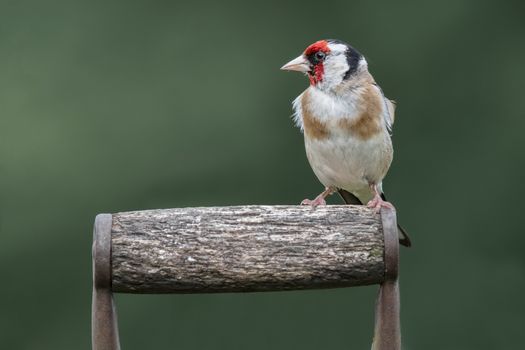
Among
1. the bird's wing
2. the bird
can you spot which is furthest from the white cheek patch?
the bird's wing

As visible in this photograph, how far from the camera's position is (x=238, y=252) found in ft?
6.28

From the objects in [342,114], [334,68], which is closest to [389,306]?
[342,114]

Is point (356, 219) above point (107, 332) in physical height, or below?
above

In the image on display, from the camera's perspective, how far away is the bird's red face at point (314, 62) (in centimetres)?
260

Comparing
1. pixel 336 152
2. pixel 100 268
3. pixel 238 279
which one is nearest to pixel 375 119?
pixel 336 152

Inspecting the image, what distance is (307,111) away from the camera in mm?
2617

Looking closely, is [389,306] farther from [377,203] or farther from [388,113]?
[388,113]

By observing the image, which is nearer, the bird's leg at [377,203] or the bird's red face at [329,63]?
the bird's leg at [377,203]

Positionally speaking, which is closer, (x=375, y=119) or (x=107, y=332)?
(x=107, y=332)

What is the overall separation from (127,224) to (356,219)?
0.51 meters

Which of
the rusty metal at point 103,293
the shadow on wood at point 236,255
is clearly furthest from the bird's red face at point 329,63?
the rusty metal at point 103,293

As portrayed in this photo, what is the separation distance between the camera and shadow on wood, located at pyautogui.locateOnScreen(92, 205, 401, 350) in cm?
191

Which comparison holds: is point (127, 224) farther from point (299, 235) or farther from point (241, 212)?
point (299, 235)

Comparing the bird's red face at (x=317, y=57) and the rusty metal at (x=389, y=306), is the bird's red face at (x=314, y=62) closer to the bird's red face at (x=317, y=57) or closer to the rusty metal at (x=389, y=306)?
the bird's red face at (x=317, y=57)
